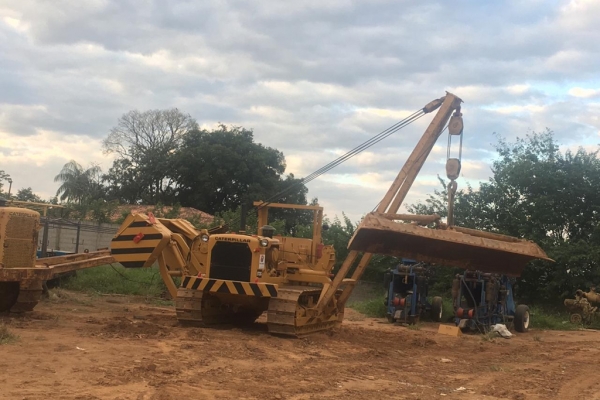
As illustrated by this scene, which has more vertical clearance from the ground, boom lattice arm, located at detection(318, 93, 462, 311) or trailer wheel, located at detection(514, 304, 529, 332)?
boom lattice arm, located at detection(318, 93, 462, 311)

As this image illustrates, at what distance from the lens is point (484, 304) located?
1605 centimetres

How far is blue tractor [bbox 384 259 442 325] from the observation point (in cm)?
1675

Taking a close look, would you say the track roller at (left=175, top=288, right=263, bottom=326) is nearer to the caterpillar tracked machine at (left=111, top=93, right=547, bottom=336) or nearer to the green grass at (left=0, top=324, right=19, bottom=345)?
the caterpillar tracked machine at (left=111, top=93, right=547, bottom=336)

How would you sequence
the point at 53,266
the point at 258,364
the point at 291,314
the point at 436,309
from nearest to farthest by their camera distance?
1. the point at 258,364
2. the point at 291,314
3. the point at 53,266
4. the point at 436,309

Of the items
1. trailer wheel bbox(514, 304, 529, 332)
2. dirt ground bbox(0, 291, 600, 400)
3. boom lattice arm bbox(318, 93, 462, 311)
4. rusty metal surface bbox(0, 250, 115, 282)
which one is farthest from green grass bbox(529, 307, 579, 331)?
rusty metal surface bbox(0, 250, 115, 282)

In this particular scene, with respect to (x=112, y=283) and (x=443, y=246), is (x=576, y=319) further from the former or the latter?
(x=112, y=283)

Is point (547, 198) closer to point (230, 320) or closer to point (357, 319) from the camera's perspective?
point (357, 319)

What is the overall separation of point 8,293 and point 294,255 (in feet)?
17.6

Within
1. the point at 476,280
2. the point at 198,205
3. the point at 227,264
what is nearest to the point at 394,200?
the point at 227,264

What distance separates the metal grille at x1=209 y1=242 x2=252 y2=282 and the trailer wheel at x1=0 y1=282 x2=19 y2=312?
3430 mm

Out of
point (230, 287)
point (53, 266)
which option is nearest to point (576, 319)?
point (230, 287)

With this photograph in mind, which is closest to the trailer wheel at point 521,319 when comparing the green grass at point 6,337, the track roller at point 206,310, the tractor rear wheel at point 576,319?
the tractor rear wheel at point 576,319

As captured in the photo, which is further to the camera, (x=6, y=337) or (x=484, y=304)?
(x=484, y=304)

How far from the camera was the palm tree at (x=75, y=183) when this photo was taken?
46772 mm
